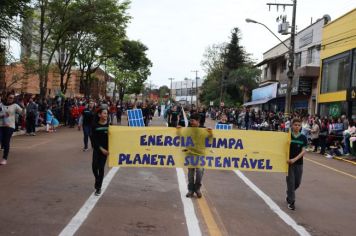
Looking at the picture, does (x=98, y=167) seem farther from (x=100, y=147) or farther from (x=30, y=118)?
(x=30, y=118)

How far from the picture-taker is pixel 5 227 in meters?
7.05

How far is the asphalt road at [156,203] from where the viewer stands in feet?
24.3

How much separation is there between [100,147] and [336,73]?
27872 mm

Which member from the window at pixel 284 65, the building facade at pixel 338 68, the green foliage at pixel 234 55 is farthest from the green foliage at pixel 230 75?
the building facade at pixel 338 68

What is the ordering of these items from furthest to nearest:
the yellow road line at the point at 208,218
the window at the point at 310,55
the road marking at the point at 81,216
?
the window at the point at 310,55 < the yellow road line at the point at 208,218 < the road marking at the point at 81,216

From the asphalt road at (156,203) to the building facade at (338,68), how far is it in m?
18.1

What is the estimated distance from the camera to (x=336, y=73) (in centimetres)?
3450

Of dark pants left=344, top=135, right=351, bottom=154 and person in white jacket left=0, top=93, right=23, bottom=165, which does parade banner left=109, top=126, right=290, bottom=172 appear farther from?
dark pants left=344, top=135, right=351, bottom=154

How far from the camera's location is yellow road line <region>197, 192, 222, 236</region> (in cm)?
721

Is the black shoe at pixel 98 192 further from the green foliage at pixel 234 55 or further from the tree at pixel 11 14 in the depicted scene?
the green foliage at pixel 234 55

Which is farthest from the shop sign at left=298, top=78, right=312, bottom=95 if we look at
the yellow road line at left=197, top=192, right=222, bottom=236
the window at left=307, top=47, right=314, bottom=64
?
the yellow road line at left=197, top=192, right=222, bottom=236

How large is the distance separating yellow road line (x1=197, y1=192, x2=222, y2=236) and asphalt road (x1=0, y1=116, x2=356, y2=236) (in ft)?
0.05

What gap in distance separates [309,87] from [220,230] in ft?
111

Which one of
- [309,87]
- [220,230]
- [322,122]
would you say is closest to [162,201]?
[220,230]
